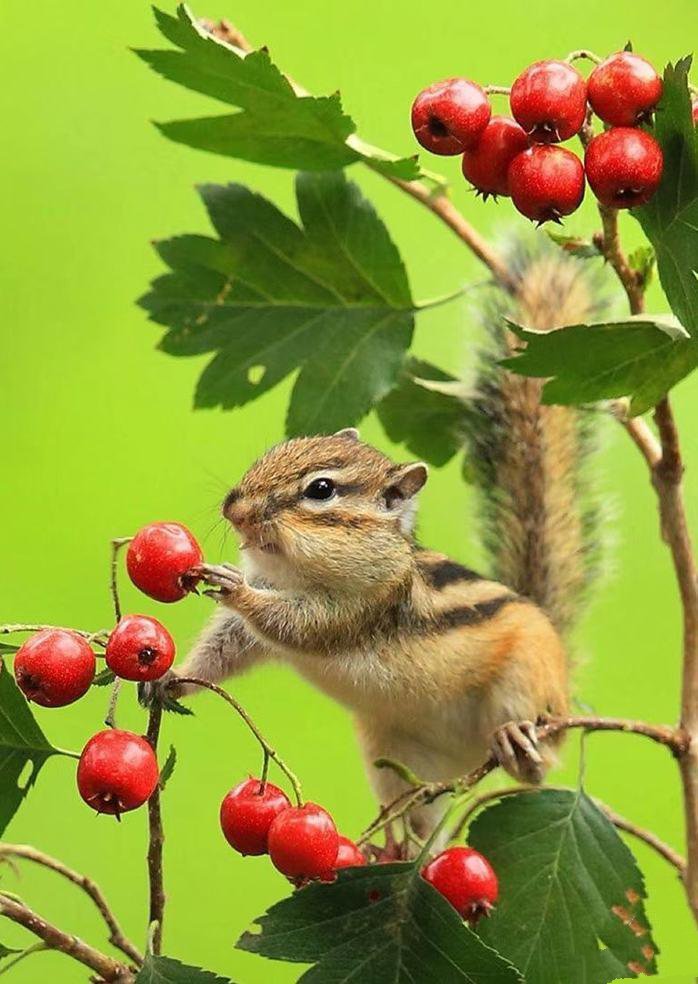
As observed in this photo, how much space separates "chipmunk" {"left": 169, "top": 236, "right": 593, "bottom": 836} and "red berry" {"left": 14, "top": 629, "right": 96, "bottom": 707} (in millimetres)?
338

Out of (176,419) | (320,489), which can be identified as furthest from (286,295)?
(176,419)

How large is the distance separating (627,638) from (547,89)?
1563 mm

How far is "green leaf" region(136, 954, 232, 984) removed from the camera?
32.0 inches

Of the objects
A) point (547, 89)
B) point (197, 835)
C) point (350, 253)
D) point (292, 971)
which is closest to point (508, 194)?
point (547, 89)

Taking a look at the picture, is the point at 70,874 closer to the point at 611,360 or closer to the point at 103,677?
the point at 103,677

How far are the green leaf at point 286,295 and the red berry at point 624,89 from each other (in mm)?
351

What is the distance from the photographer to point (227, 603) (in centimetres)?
110

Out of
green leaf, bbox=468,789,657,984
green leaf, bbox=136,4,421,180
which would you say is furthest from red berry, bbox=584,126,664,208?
green leaf, bbox=468,789,657,984

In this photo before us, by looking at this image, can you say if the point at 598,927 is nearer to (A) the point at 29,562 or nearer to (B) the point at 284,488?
(B) the point at 284,488

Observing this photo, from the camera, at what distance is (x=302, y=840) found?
0.80 m

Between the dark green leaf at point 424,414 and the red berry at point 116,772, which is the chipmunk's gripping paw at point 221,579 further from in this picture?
the dark green leaf at point 424,414

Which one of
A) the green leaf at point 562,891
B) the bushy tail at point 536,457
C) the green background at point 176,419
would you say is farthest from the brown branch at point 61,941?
the green background at point 176,419

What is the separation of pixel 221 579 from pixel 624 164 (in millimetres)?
349

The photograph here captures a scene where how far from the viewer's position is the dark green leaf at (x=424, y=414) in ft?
4.19
